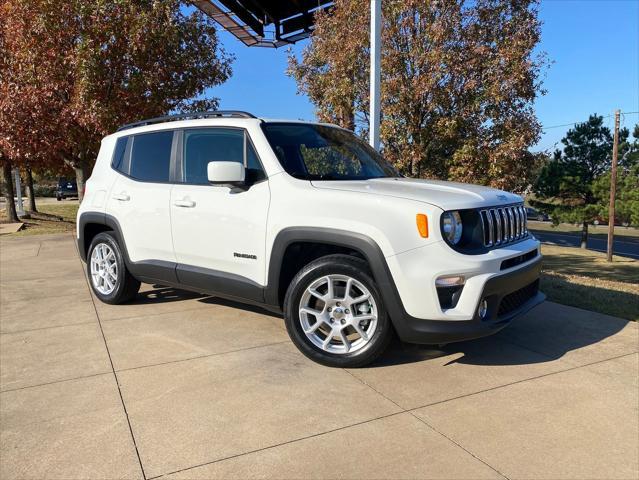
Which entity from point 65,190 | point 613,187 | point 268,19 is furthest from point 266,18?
point 65,190

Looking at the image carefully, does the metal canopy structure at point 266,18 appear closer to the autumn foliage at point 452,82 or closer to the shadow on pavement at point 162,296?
the autumn foliage at point 452,82

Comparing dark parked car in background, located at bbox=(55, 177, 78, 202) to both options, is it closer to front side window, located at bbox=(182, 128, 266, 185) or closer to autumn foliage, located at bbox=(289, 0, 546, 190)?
autumn foliage, located at bbox=(289, 0, 546, 190)

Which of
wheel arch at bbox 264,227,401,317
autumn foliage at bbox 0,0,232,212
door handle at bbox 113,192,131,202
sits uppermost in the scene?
autumn foliage at bbox 0,0,232,212

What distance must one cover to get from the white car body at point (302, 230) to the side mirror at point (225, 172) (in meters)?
0.21

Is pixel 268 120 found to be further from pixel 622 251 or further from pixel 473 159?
pixel 622 251

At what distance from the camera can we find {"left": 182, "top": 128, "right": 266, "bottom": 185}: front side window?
13.9 ft

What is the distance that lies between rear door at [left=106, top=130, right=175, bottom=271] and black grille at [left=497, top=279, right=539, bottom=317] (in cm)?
287

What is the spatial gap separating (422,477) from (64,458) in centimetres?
180

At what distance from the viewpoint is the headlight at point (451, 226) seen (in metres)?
3.35

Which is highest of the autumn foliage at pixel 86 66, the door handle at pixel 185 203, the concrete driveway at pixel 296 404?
the autumn foliage at pixel 86 66

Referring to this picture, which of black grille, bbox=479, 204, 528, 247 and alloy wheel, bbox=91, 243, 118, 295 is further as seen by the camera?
alloy wheel, bbox=91, 243, 118, 295

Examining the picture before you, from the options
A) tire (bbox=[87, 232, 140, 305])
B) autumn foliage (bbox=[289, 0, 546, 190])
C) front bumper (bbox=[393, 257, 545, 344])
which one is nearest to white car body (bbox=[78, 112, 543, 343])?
front bumper (bbox=[393, 257, 545, 344])

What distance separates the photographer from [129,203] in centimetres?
509

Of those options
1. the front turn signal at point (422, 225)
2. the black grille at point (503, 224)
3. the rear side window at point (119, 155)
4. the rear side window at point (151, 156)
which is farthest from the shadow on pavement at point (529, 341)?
the rear side window at point (119, 155)
